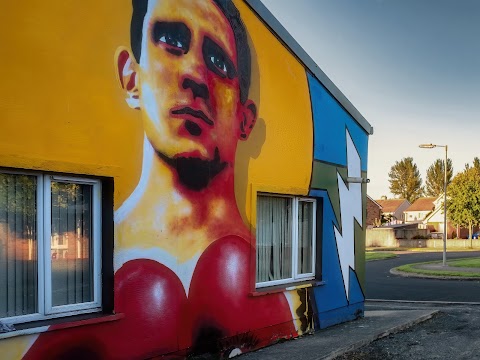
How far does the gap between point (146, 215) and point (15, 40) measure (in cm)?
197

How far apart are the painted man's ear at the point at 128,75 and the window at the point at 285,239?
2.43 metres

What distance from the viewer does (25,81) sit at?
3771 mm

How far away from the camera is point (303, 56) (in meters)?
7.25

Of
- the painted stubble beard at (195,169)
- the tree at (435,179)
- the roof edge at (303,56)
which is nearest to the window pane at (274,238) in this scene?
the painted stubble beard at (195,169)

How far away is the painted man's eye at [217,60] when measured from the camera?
5.59 metres

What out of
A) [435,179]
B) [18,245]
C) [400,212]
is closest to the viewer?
[18,245]

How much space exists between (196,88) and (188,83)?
0.13 m

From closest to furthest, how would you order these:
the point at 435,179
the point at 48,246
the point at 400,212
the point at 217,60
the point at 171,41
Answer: the point at 48,246 → the point at 171,41 → the point at 217,60 → the point at 400,212 → the point at 435,179

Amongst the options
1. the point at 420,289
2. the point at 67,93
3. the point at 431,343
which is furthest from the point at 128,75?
the point at 420,289

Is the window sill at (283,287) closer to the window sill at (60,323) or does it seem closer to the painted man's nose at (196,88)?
the window sill at (60,323)

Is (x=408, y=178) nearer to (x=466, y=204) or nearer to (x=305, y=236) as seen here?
(x=466, y=204)

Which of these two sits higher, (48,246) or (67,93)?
(67,93)

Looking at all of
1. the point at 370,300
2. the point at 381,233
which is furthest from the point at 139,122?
the point at 381,233

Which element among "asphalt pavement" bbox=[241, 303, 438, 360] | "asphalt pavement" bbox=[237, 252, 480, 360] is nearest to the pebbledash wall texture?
"asphalt pavement" bbox=[241, 303, 438, 360]
